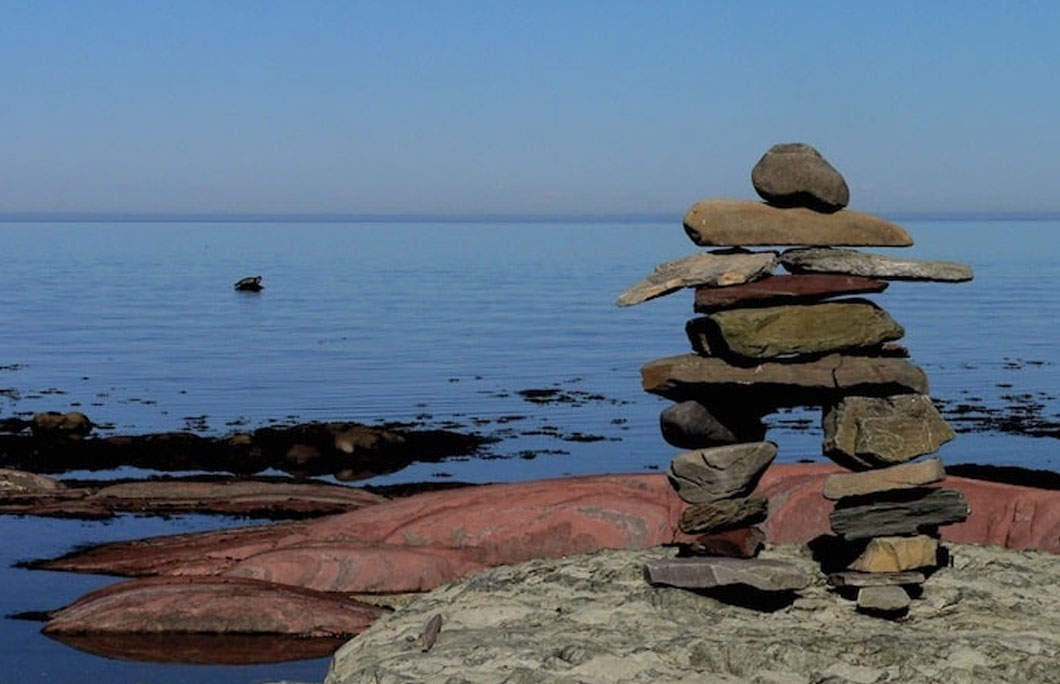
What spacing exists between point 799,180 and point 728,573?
12.6ft

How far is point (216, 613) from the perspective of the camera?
1997 centimetres

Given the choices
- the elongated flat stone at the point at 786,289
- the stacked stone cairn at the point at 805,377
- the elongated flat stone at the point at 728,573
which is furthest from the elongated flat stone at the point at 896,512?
the elongated flat stone at the point at 786,289

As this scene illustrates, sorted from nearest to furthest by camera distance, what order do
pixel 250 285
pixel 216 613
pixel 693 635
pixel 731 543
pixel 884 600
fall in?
pixel 693 635 < pixel 884 600 < pixel 731 543 < pixel 216 613 < pixel 250 285

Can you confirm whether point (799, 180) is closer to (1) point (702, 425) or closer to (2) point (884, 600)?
(1) point (702, 425)

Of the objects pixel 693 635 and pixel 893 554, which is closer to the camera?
pixel 693 635

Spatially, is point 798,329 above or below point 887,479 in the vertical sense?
above

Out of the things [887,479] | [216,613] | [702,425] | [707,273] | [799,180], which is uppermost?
[799,180]

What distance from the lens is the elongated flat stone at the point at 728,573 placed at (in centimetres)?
1630

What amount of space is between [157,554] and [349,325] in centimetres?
6203

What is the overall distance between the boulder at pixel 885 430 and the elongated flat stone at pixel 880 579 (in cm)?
104

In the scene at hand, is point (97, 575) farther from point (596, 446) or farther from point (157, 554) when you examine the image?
point (596, 446)

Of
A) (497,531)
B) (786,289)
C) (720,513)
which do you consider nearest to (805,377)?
(786,289)

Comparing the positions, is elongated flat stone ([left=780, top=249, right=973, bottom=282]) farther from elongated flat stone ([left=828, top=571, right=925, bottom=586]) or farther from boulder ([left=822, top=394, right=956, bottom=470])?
elongated flat stone ([left=828, top=571, right=925, bottom=586])

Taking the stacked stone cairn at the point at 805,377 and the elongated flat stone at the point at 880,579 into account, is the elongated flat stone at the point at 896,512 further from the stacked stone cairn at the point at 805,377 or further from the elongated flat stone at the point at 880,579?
the elongated flat stone at the point at 880,579
